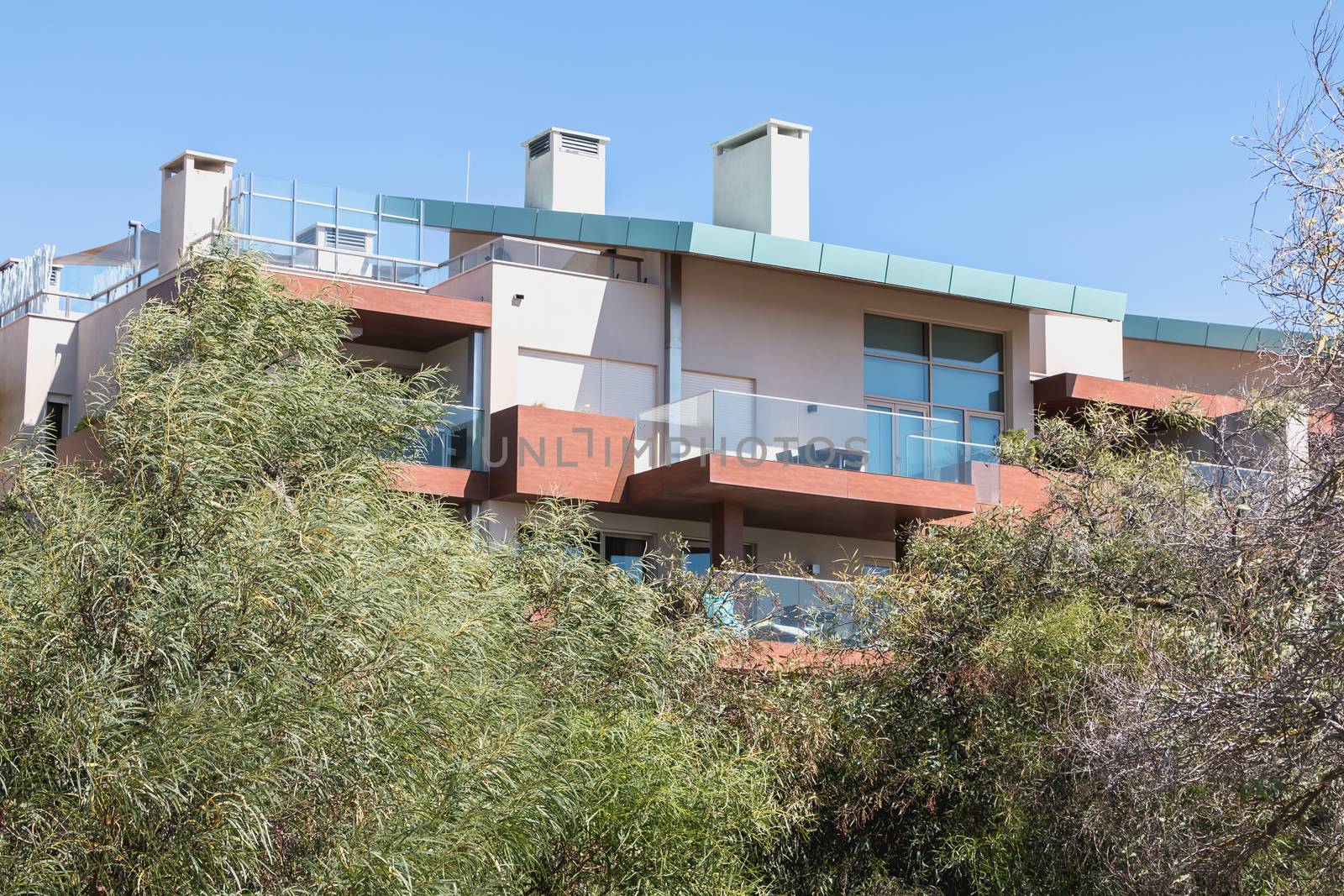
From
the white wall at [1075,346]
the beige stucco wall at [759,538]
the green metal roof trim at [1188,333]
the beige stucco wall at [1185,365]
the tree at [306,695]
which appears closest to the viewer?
the tree at [306,695]

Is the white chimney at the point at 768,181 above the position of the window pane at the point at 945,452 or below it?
above

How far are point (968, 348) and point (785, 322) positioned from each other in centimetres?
359

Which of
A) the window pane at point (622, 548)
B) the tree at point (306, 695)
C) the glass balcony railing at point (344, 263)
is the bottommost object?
the tree at point (306, 695)

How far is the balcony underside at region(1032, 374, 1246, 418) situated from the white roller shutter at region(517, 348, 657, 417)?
7.40 metres

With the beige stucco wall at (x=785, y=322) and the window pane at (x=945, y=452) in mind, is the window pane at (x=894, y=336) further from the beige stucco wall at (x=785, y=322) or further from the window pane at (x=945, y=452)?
the window pane at (x=945, y=452)

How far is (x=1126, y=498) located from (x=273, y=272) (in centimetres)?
998

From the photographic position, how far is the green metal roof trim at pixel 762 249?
73.6 ft

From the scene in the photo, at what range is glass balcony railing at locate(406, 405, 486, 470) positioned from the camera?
20.8 meters

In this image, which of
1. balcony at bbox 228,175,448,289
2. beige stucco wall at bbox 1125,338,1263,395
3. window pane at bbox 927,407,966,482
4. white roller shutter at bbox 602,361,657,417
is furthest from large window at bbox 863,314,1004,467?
balcony at bbox 228,175,448,289

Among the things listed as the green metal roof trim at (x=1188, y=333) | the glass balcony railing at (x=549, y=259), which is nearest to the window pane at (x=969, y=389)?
the glass balcony railing at (x=549, y=259)

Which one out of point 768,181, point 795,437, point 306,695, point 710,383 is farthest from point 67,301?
point 306,695

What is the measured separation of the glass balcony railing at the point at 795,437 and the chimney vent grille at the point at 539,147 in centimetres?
624

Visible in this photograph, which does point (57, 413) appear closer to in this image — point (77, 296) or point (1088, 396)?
point (77, 296)

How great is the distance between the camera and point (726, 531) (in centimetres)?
2123
